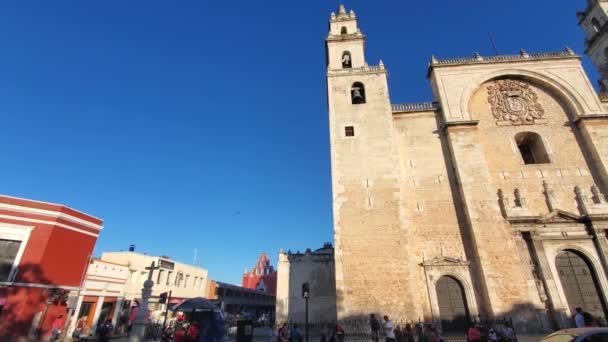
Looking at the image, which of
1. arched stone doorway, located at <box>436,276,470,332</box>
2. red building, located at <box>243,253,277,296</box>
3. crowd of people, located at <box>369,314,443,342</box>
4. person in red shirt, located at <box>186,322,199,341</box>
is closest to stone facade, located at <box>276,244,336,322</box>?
crowd of people, located at <box>369,314,443,342</box>

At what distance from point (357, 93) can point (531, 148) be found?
12.1 metres

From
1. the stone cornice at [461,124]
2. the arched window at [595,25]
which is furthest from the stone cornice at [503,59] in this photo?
A: the arched window at [595,25]

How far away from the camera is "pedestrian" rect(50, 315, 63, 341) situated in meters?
12.1

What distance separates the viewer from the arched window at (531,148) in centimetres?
1827

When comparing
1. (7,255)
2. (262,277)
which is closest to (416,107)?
(7,255)

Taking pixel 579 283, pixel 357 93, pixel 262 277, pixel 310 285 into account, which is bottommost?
pixel 579 283

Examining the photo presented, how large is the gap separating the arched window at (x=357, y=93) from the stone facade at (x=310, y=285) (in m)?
10.9

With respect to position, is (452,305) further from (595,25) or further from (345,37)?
(595,25)

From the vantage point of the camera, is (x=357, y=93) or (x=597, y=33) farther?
(x=597, y=33)

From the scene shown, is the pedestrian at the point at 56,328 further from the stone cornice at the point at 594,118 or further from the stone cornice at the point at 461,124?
the stone cornice at the point at 594,118

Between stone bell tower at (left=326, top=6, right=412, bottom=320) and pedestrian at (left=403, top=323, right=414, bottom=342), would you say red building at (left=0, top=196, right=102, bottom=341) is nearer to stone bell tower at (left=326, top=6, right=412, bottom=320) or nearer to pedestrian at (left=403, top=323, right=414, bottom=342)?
stone bell tower at (left=326, top=6, right=412, bottom=320)

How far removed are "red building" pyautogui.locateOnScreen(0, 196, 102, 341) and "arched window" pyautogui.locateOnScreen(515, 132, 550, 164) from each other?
2623 cm

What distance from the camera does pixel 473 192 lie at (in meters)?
16.4

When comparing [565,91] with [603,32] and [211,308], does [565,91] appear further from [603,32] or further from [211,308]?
[211,308]
